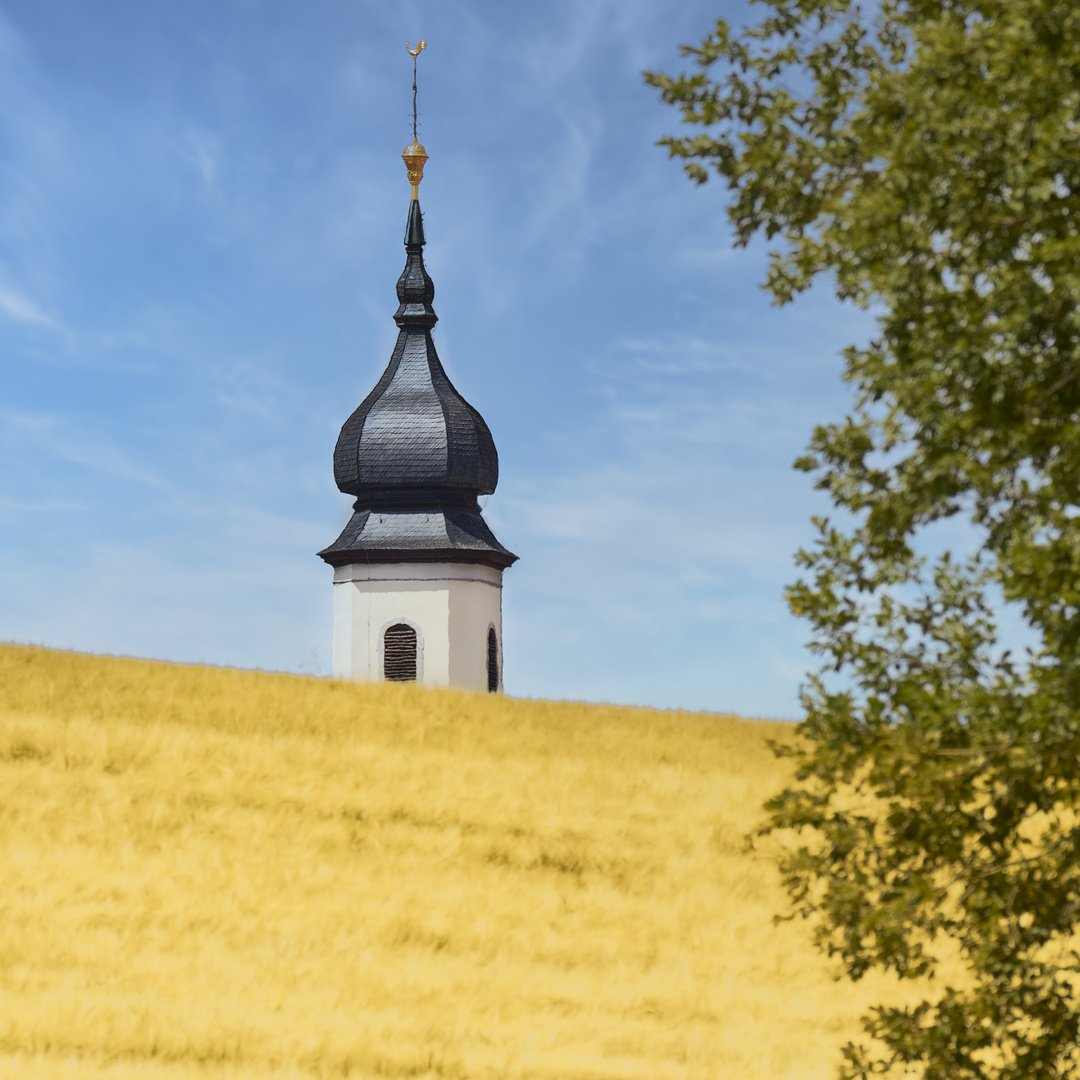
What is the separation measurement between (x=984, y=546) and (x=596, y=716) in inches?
737

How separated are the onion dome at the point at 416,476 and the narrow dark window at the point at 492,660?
2.62 m

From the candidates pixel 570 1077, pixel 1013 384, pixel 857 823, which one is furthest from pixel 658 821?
pixel 1013 384

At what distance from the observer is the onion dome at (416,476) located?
46156mm

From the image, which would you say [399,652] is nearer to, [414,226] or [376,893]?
[414,226]

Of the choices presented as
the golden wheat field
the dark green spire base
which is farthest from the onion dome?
the golden wheat field

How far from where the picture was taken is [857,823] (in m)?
9.62

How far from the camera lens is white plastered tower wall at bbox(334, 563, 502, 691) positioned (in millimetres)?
46562

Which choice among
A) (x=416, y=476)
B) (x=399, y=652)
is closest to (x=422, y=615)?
(x=399, y=652)

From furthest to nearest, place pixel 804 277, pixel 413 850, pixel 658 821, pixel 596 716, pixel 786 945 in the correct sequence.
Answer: pixel 596 716 < pixel 658 821 < pixel 413 850 < pixel 786 945 < pixel 804 277

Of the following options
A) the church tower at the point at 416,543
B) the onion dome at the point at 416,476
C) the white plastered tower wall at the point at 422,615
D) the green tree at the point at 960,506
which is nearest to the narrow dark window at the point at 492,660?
the church tower at the point at 416,543

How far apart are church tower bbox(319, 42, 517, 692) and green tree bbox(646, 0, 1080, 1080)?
3657 centimetres

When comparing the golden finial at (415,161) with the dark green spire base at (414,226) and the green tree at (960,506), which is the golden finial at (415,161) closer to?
the dark green spire base at (414,226)

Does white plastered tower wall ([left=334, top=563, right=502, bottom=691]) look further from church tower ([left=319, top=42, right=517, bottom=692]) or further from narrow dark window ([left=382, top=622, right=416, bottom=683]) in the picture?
narrow dark window ([left=382, top=622, right=416, bottom=683])

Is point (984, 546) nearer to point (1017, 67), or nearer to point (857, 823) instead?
point (857, 823)
